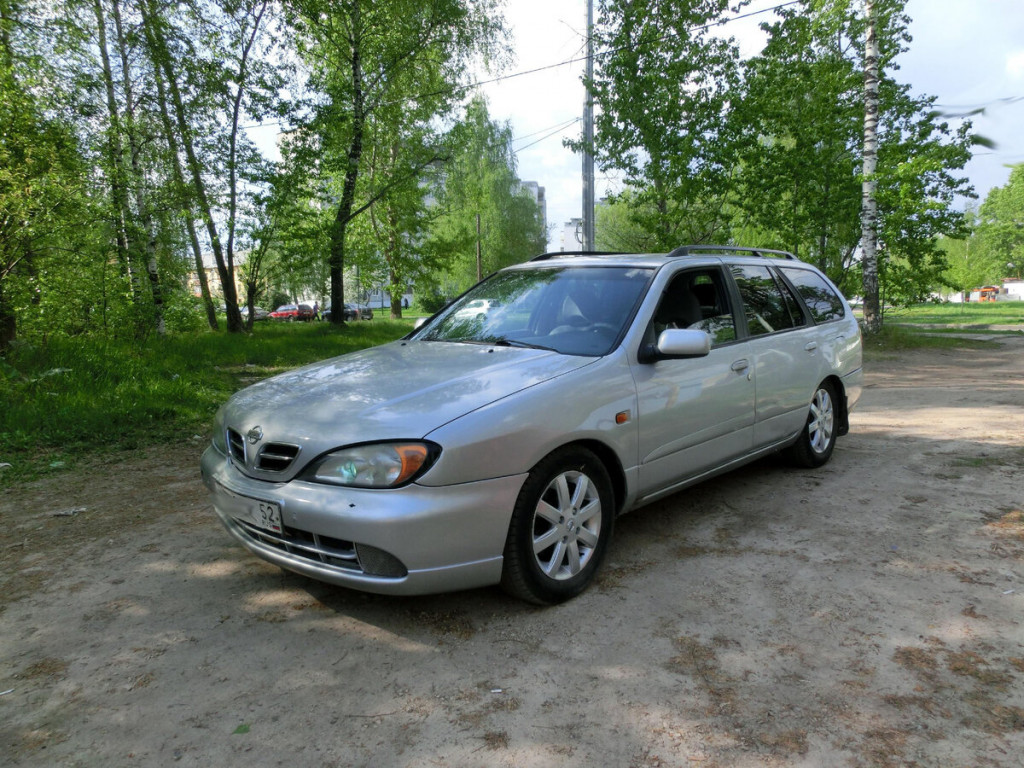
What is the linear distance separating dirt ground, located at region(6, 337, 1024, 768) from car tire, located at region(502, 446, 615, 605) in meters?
0.15

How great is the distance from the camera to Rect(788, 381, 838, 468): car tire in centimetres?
512

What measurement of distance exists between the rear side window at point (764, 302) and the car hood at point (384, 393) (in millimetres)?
1686

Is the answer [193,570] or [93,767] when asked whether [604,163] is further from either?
[93,767]

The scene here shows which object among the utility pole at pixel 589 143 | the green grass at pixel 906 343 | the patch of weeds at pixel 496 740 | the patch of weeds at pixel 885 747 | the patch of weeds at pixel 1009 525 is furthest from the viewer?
the utility pole at pixel 589 143

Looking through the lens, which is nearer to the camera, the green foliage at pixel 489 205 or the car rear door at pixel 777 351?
the car rear door at pixel 777 351

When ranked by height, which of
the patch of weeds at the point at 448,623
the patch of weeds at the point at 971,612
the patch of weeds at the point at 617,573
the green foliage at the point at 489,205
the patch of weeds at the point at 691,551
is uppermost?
the green foliage at the point at 489,205

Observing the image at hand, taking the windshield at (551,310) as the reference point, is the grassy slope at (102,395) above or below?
below

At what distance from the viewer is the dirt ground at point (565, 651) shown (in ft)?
7.13

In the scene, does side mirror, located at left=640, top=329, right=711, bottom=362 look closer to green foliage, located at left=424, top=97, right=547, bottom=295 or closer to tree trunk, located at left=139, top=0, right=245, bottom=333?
tree trunk, located at left=139, top=0, right=245, bottom=333

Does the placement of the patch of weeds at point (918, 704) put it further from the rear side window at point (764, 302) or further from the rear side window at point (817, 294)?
the rear side window at point (817, 294)

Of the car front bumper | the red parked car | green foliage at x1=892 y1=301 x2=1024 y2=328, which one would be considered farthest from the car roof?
the red parked car

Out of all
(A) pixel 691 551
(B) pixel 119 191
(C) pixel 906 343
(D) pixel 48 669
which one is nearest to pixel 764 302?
(A) pixel 691 551

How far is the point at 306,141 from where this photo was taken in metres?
15.1

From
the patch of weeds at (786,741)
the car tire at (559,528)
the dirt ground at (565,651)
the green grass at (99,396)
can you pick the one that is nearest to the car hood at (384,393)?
the car tire at (559,528)
